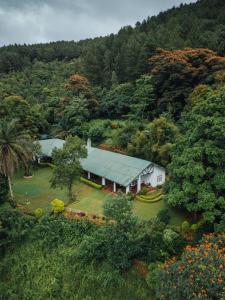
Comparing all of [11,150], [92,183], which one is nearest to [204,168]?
[92,183]

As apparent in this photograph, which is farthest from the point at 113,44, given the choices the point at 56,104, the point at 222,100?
the point at 222,100

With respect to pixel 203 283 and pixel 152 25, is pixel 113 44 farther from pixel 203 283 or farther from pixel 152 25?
pixel 203 283

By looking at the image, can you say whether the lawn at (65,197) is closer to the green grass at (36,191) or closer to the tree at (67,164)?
the green grass at (36,191)

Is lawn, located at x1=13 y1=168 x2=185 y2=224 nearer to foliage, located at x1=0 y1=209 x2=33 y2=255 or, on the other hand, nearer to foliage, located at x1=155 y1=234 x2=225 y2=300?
foliage, located at x1=0 y1=209 x2=33 y2=255

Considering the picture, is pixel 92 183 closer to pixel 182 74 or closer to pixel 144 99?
pixel 144 99

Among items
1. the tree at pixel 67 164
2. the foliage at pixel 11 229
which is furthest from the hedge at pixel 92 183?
the foliage at pixel 11 229
